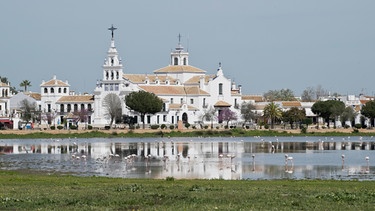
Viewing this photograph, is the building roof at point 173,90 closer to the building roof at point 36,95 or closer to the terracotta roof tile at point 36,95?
the building roof at point 36,95

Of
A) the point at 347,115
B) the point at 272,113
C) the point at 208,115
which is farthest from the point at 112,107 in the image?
the point at 347,115

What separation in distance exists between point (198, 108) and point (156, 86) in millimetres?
8129

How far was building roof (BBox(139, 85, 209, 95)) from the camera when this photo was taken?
15250 centimetres

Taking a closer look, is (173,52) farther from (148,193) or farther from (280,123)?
(148,193)

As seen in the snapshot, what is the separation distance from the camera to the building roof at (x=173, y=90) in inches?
6004

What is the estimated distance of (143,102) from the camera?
448 ft

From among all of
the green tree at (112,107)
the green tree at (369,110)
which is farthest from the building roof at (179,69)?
the green tree at (369,110)

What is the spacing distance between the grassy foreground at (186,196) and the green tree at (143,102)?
323ft

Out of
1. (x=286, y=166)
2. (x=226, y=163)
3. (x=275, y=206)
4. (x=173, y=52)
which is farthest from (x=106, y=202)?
(x=173, y=52)

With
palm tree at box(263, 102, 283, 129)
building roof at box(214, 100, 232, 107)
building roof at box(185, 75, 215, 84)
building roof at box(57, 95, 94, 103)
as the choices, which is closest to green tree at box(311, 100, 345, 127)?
palm tree at box(263, 102, 283, 129)

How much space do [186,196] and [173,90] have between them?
125898 millimetres

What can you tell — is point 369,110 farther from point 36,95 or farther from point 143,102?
point 36,95

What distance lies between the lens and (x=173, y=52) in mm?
171875

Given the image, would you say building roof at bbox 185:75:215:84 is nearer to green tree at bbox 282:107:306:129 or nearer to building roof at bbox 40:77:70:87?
building roof at bbox 40:77:70:87
